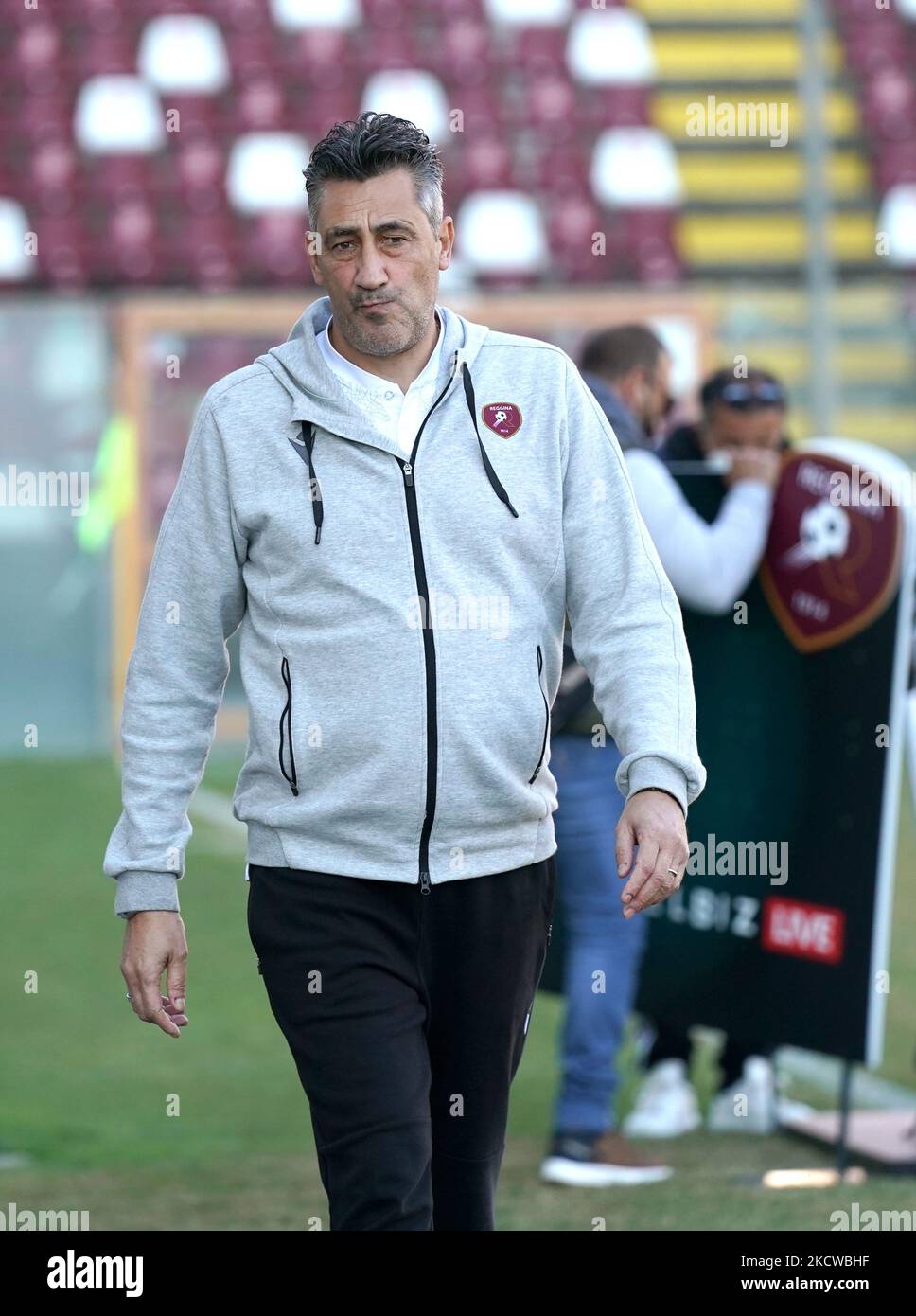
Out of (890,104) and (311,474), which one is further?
(890,104)

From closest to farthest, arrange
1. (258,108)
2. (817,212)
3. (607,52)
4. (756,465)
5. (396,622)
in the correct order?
1. (396,622)
2. (756,465)
3. (817,212)
4. (258,108)
5. (607,52)

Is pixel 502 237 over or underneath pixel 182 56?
underneath

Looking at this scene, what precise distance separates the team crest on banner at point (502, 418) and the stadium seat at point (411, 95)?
13460 millimetres

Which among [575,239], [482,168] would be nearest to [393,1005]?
[575,239]

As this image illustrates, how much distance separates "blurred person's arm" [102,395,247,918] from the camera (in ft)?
8.84

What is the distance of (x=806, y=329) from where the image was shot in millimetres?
15250

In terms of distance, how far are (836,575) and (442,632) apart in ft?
7.18

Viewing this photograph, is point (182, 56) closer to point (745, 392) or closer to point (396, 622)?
point (745, 392)

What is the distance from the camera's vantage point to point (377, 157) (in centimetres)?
265

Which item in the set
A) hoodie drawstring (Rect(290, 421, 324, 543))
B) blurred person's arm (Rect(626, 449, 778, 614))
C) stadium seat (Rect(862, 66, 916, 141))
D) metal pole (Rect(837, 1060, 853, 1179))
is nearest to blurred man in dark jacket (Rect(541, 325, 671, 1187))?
blurred person's arm (Rect(626, 449, 778, 614))

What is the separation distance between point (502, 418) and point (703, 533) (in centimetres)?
191

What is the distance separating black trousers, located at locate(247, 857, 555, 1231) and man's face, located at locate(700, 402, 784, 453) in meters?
2.21

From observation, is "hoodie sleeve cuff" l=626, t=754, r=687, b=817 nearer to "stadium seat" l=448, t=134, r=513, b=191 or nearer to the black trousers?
the black trousers
